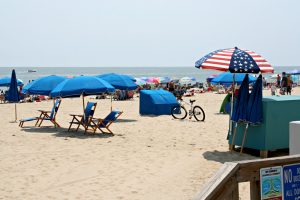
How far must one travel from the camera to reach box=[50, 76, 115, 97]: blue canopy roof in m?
11.4

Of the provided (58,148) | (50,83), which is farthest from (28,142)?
(50,83)

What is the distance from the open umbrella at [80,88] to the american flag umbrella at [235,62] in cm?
354

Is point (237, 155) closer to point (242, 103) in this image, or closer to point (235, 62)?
point (242, 103)

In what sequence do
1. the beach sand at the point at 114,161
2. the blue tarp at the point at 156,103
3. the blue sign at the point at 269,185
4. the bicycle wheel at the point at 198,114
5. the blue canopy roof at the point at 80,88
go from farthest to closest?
the blue tarp at the point at 156,103, the bicycle wheel at the point at 198,114, the blue canopy roof at the point at 80,88, the beach sand at the point at 114,161, the blue sign at the point at 269,185

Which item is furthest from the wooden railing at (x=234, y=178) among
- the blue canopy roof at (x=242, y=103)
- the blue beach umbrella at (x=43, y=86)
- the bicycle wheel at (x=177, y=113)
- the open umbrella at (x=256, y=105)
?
the bicycle wheel at (x=177, y=113)

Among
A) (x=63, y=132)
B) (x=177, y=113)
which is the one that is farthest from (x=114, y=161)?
(x=177, y=113)

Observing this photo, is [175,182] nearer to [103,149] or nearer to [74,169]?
[74,169]

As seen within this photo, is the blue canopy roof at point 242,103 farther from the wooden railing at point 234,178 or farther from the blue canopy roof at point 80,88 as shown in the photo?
the wooden railing at point 234,178

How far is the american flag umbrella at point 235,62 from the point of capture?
836 centimetres

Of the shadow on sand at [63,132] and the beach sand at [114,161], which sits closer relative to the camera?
the beach sand at [114,161]

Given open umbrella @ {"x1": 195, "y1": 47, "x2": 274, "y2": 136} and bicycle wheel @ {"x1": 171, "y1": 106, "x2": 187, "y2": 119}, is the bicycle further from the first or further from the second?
open umbrella @ {"x1": 195, "y1": 47, "x2": 274, "y2": 136}

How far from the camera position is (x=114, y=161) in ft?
26.5

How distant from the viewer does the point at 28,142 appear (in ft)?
34.0

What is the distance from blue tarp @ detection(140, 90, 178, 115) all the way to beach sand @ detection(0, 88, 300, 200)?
10.6 ft
